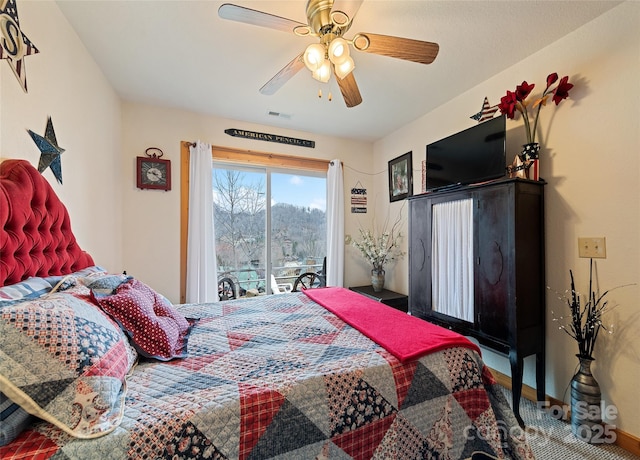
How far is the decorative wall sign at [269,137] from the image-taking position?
3.16 meters

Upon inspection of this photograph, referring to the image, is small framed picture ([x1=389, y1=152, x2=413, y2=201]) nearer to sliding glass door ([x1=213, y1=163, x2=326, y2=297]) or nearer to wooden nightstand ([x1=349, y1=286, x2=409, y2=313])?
sliding glass door ([x1=213, y1=163, x2=326, y2=297])

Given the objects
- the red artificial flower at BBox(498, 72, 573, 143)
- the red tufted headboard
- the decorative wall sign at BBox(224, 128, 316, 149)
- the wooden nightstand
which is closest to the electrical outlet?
the red artificial flower at BBox(498, 72, 573, 143)

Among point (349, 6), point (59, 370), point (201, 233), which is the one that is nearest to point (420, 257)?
point (349, 6)

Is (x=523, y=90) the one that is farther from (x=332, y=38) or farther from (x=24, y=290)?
(x=24, y=290)

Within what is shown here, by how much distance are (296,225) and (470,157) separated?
7.14 feet

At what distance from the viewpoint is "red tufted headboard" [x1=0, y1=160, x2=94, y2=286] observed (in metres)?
1.08

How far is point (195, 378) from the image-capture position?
1014 millimetres

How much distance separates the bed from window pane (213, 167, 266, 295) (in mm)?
1687

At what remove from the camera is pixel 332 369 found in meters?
1.06

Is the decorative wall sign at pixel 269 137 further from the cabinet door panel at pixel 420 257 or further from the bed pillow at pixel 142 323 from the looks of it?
the bed pillow at pixel 142 323

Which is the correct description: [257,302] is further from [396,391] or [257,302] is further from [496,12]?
[496,12]

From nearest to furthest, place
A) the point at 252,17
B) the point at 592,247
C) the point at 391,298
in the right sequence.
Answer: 1. the point at 252,17
2. the point at 592,247
3. the point at 391,298

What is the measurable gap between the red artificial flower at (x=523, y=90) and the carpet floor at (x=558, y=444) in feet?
7.47

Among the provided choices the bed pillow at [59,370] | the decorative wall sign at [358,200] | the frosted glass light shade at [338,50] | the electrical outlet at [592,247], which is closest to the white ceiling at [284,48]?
the frosted glass light shade at [338,50]
